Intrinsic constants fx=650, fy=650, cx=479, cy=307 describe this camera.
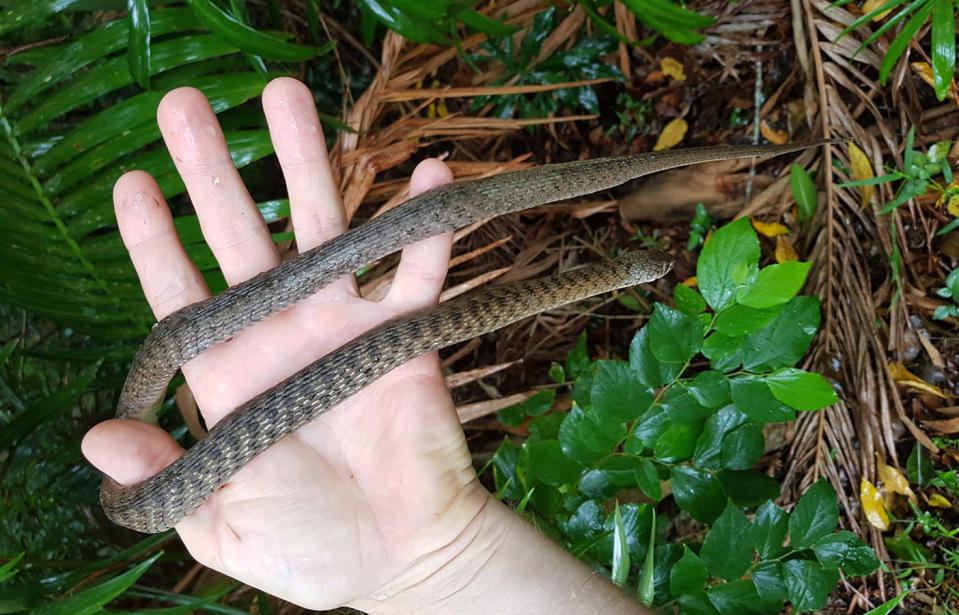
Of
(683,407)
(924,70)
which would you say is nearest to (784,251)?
Result: (924,70)

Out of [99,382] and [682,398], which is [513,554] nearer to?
[682,398]

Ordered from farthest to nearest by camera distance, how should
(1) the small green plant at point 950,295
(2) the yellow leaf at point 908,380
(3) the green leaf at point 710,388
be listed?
(2) the yellow leaf at point 908,380, (1) the small green plant at point 950,295, (3) the green leaf at point 710,388

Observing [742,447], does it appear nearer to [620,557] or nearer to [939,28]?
[620,557]

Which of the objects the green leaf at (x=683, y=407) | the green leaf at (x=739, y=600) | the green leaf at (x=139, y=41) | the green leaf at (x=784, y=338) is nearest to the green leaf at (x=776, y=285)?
the green leaf at (x=784, y=338)

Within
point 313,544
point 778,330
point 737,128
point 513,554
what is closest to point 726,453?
point 778,330

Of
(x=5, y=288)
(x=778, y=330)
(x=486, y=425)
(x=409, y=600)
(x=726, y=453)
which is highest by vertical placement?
(x=5, y=288)

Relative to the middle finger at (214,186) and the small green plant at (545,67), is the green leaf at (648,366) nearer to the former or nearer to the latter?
the middle finger at (214,186)
